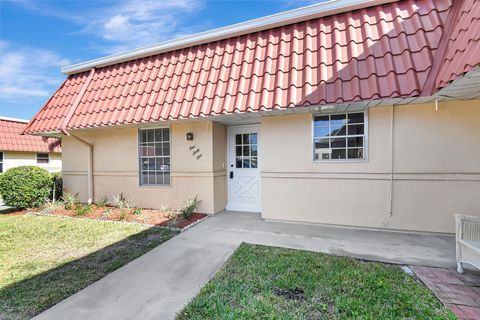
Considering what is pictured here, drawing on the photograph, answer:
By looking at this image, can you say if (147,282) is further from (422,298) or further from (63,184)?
(63,184)

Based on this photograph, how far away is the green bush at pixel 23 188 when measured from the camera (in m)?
7.68

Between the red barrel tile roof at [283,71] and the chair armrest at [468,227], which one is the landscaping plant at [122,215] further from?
the chair armrest at [468,227]

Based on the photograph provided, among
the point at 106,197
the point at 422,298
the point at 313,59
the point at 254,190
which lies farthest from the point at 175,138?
the point at 422,298

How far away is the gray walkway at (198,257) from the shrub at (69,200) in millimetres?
4966

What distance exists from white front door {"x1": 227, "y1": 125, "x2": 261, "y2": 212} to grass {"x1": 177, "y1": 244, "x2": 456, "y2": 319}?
326 cm

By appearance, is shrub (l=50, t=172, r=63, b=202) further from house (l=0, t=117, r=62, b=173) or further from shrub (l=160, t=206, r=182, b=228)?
house (l=0, t=117, r=62, b=173)

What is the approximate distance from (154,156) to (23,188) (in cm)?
460

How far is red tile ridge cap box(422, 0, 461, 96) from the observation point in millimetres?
4141

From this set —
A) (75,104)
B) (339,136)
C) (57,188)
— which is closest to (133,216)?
(75,104)

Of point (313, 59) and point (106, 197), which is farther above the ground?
point (313, 59)

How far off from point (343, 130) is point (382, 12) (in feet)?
9.10

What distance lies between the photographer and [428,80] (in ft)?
13.8

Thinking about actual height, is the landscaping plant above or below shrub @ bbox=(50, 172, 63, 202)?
below

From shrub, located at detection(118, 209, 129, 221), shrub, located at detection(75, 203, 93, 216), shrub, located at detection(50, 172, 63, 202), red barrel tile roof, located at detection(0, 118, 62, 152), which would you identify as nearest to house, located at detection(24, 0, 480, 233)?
shrub, located at detection(118, 209, 129, 221)
